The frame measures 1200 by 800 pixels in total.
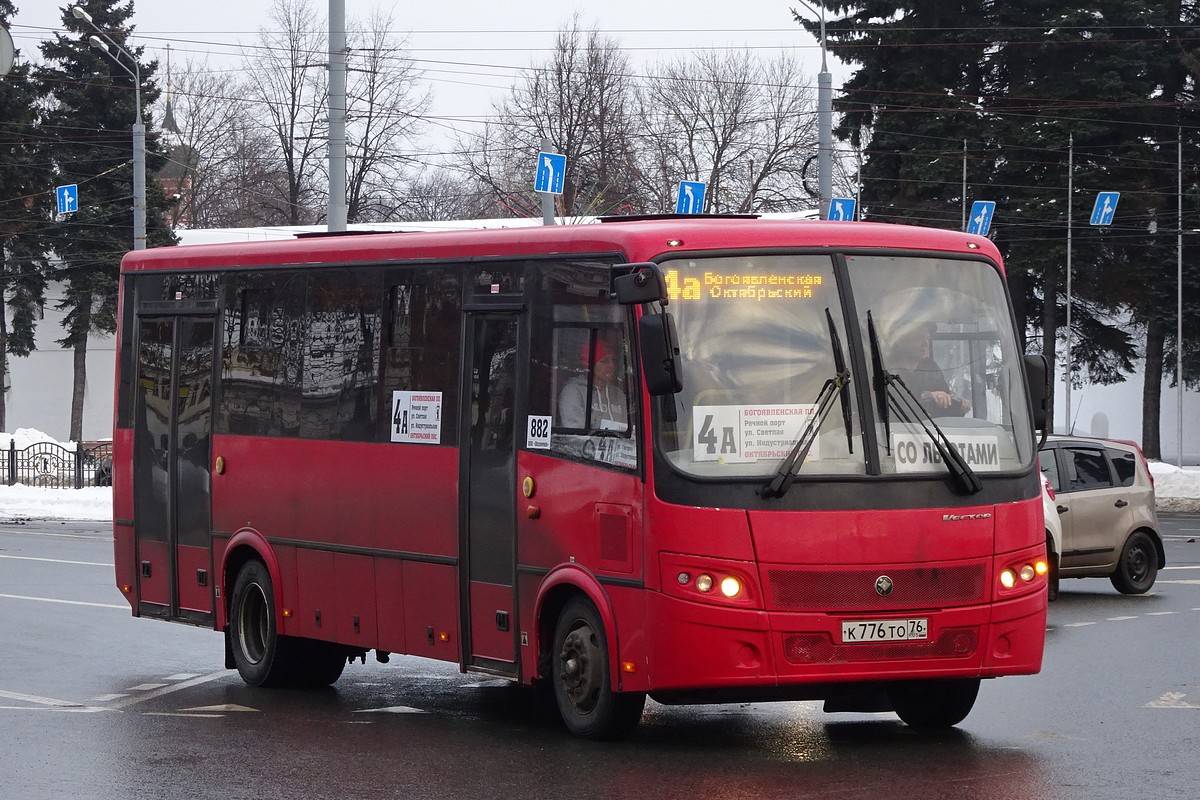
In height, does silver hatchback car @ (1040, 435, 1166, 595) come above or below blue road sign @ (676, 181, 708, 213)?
below

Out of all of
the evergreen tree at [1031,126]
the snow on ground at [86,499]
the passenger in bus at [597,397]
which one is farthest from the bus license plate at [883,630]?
the evergreen tree at [1031,126]

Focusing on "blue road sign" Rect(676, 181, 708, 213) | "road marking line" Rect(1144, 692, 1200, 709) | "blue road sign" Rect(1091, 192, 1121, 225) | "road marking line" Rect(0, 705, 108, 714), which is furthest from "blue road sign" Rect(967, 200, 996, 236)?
"road marking line" Rect(0, 705, 108, 714)

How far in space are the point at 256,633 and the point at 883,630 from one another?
527 centimetres

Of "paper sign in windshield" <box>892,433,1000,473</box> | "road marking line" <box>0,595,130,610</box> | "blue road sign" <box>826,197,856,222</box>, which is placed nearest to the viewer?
"paper sign in windshield" <box>892,433,1000,473</box>

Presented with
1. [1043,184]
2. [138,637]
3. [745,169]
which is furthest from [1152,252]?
[138,637]

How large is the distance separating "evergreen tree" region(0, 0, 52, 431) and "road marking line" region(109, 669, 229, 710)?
46692 millimetres

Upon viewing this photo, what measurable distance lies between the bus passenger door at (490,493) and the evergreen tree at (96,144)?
49.0 meters

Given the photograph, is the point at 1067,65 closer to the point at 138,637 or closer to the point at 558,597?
the point at 138,637

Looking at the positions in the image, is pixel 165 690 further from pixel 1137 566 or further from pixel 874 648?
pixel 1137 566

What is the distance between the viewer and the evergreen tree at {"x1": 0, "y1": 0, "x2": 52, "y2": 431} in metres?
58.1

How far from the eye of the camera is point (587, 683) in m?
9.69

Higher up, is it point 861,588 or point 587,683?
point 861,588

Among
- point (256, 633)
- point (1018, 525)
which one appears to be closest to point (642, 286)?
point (1018, 525)

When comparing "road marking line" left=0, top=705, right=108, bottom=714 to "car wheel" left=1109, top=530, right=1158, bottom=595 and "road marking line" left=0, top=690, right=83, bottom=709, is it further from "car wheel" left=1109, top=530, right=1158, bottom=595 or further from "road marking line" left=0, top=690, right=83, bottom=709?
"car wheel" left=1109, top=530, right=1158, bottom=595
